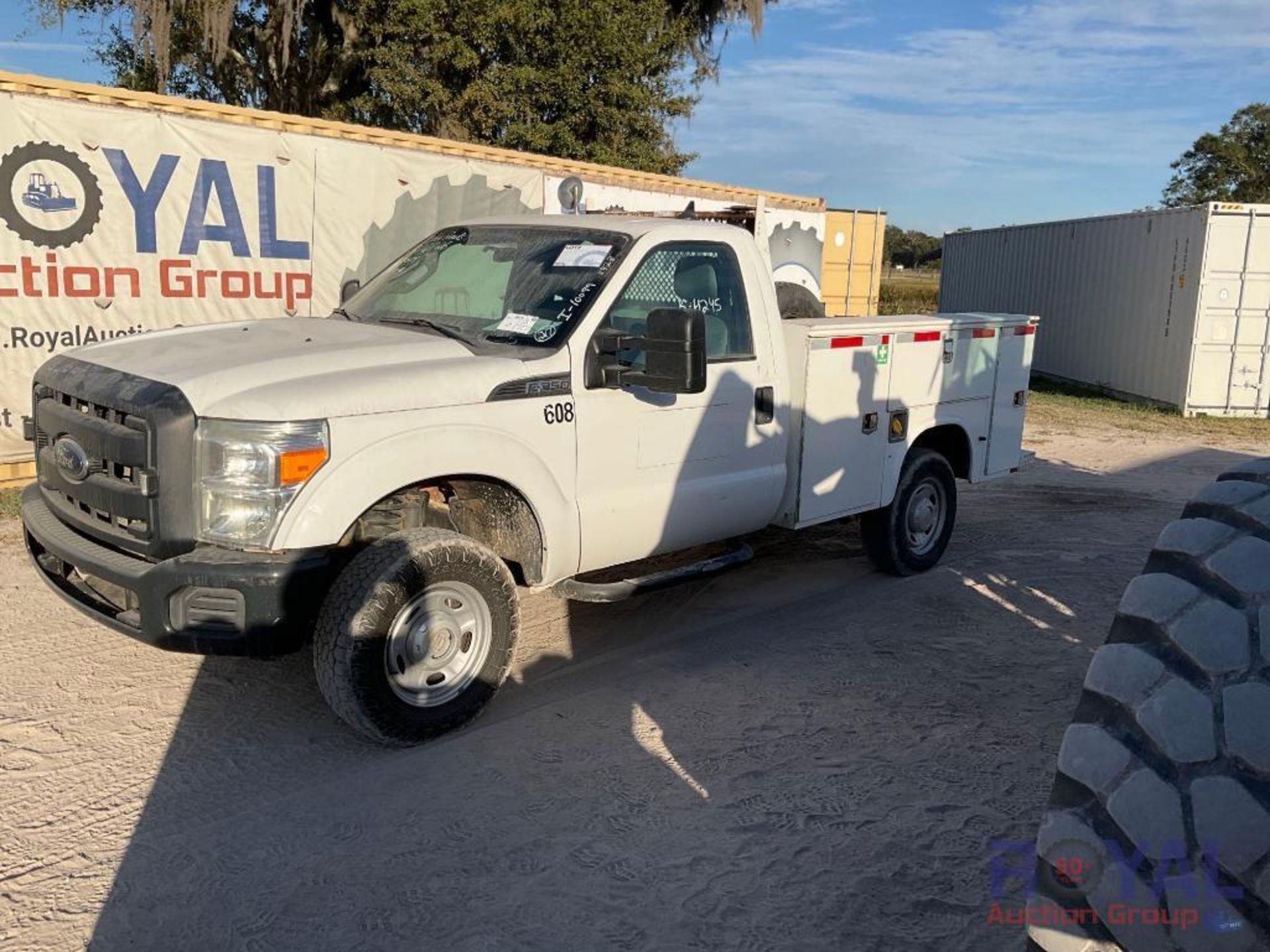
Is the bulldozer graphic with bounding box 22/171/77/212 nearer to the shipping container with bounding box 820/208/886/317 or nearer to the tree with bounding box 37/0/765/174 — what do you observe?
the tree with bounding box 37/0/765/174

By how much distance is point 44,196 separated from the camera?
8.14 meters

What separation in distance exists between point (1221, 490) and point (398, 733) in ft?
10.0

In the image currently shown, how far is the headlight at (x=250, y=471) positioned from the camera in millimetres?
3672

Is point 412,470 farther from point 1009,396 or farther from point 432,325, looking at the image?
point 1009,396

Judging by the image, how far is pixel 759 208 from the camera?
6371mm

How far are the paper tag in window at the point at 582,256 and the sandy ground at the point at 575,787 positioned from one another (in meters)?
1.96

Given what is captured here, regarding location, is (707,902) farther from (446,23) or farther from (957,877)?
(446,23)

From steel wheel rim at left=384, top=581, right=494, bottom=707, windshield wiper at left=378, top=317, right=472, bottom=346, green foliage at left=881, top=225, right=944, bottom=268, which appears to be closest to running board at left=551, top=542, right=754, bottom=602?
steel wheel rim at left=384, top=581, right=494, bottom=707

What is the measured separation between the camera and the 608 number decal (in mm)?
4406

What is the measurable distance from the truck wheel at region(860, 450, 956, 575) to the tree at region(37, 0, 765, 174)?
520 inches

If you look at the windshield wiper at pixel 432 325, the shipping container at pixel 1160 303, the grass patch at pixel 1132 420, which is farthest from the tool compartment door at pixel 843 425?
the shipping container at pixel 1160 303

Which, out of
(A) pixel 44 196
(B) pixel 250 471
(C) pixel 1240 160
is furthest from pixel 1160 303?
(C) pixel 1240 160

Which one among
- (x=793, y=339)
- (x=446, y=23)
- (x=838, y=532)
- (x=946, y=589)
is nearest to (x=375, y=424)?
(x=793, y=339)
